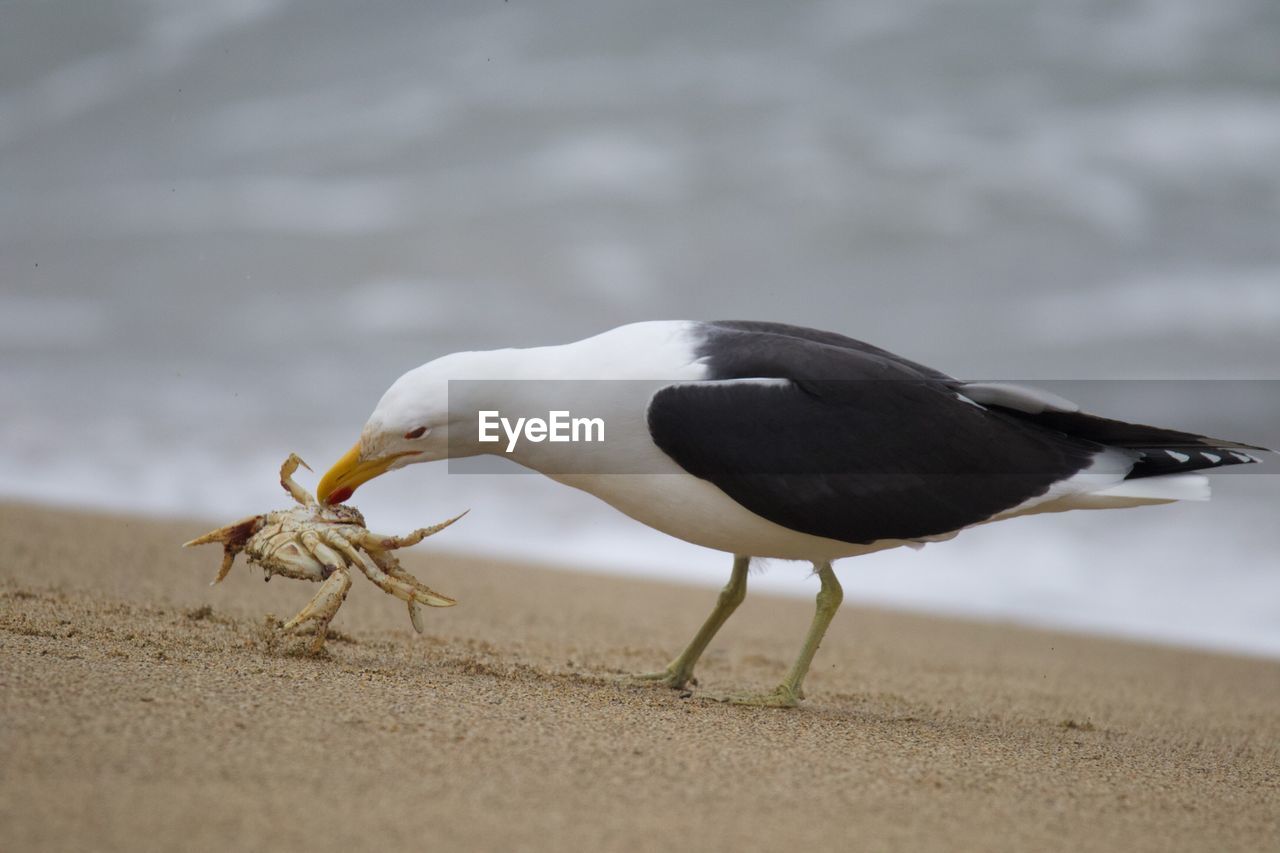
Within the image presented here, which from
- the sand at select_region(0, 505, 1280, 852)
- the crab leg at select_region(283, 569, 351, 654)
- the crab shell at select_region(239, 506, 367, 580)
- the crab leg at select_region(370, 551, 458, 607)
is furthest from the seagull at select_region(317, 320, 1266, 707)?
the sand at select_region(0, 505, 1280, 852)

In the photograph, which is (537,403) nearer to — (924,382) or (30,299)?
(924,382)

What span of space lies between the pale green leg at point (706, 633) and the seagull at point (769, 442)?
0.34 metres

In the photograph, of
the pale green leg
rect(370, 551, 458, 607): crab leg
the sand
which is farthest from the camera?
the pale green leg

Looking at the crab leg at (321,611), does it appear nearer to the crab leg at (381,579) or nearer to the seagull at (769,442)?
the crab leg at (381,579)

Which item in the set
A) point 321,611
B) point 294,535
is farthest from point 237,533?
point 321,611

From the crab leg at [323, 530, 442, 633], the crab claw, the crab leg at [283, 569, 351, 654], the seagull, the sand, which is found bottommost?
the sand

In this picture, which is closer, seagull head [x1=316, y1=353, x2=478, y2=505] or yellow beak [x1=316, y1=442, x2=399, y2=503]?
seagull head [x1=316, y1=353, x2=478, y2=505]

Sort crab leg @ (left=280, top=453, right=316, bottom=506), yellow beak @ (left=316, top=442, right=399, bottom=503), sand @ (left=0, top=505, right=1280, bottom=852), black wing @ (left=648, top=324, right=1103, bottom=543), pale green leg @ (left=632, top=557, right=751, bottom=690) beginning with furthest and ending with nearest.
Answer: pale green leg @ (left=632, top=557, right=751, bottom=690)
crab leg @ (left=280, top=453, right=316, bottom=506)
yellow beak @ (left=316, top=442, right=399, bottom=503)
black wing @ (left=648, top=324, right=1103, bottom=543)
sand @ (left=0, top=505, right=1280, bottom=852)

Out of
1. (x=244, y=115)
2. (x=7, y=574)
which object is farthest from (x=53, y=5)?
(x=7, y=574)

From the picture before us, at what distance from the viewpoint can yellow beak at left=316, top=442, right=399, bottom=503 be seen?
3.91 metres

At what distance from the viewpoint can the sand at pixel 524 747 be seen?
2373 millimetres

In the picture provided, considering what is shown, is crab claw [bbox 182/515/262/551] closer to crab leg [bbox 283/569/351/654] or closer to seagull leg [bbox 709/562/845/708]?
crab leg [bbox 283/569/351/654]

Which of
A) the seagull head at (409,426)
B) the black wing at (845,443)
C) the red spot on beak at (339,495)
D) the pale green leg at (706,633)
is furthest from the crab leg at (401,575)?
the black wing at (845,443)

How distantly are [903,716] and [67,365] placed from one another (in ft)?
39.5
